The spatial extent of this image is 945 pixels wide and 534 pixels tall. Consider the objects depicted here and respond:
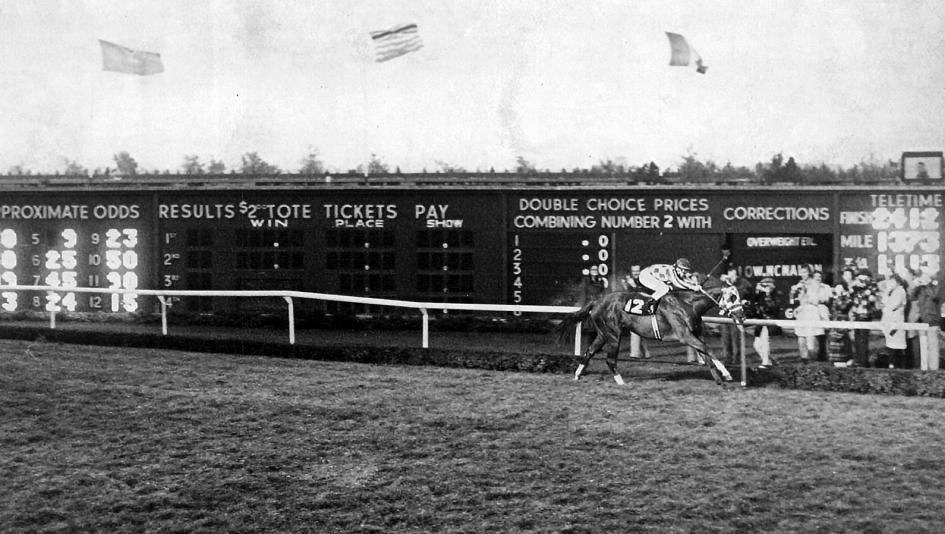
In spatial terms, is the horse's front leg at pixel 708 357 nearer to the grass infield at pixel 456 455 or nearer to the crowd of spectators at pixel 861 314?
the grass infield at pixel 456 455

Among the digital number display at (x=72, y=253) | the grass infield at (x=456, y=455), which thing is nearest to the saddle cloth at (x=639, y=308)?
the grass infield at (x=456, y=455)

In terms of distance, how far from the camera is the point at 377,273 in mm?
16719

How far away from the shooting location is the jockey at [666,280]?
10719mm

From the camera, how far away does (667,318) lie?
35.0 ft

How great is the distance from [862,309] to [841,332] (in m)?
0.41

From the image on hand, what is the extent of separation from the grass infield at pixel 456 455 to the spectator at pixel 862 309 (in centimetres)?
243

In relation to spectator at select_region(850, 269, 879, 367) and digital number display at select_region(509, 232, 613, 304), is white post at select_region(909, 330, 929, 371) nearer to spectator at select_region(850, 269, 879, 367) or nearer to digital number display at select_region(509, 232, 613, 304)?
spectator at select_region(850, 269, 879, 367)

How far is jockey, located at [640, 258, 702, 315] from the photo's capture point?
10.7 m

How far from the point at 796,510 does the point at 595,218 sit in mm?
10276

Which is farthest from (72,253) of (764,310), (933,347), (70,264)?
(933,347)

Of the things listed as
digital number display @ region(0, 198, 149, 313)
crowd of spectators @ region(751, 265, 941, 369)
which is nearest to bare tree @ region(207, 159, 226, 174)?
digital number display @ region(0, 198, 149, 313)

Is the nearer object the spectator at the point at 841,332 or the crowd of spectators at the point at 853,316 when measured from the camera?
the crowd of spectators at the point at 853,316

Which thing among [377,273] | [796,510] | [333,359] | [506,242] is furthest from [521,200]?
[796,510]

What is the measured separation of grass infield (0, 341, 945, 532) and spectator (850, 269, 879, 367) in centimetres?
243
